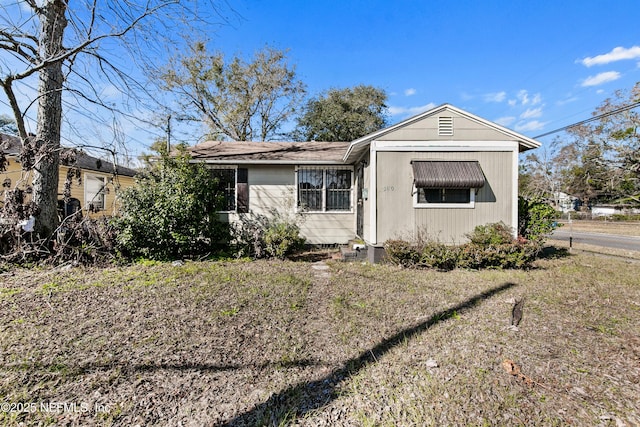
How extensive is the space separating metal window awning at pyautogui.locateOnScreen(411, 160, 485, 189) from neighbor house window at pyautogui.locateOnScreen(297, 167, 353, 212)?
2.60m

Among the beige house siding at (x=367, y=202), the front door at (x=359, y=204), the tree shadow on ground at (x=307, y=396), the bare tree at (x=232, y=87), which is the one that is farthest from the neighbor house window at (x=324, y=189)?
the bare tree at (x=232, y=87)

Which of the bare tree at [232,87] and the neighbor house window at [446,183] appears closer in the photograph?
the neighbor house window at [446,183]

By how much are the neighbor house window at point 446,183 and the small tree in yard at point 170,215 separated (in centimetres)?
517

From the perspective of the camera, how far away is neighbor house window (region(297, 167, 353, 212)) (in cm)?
886

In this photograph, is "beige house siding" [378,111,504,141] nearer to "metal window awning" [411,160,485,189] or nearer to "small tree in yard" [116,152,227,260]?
"metal window awning" [411,160,485,189]

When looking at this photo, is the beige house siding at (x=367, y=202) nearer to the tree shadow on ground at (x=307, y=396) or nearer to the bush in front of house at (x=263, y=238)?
the bush in front of house at (x=263, y=238)

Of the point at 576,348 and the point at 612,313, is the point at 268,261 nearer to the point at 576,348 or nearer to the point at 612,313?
the point at 576,348

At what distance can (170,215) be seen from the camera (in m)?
6.58

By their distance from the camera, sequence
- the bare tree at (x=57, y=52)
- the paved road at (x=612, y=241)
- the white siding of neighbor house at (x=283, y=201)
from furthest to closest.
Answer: the paved road at (x=612, y=241) → the white siding of neighbor house at (x=283, y=201) → the bare tree at (x=57, y=52)

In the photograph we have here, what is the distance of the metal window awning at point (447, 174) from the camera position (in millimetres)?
6695

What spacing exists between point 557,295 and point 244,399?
5.08 m

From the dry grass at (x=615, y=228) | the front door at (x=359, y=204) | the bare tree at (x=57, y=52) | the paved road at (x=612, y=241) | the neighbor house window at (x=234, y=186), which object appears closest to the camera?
the bare tree at (x=57, y=52)

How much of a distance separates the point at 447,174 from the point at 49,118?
9105 mm

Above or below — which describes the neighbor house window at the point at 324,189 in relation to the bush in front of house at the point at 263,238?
above
